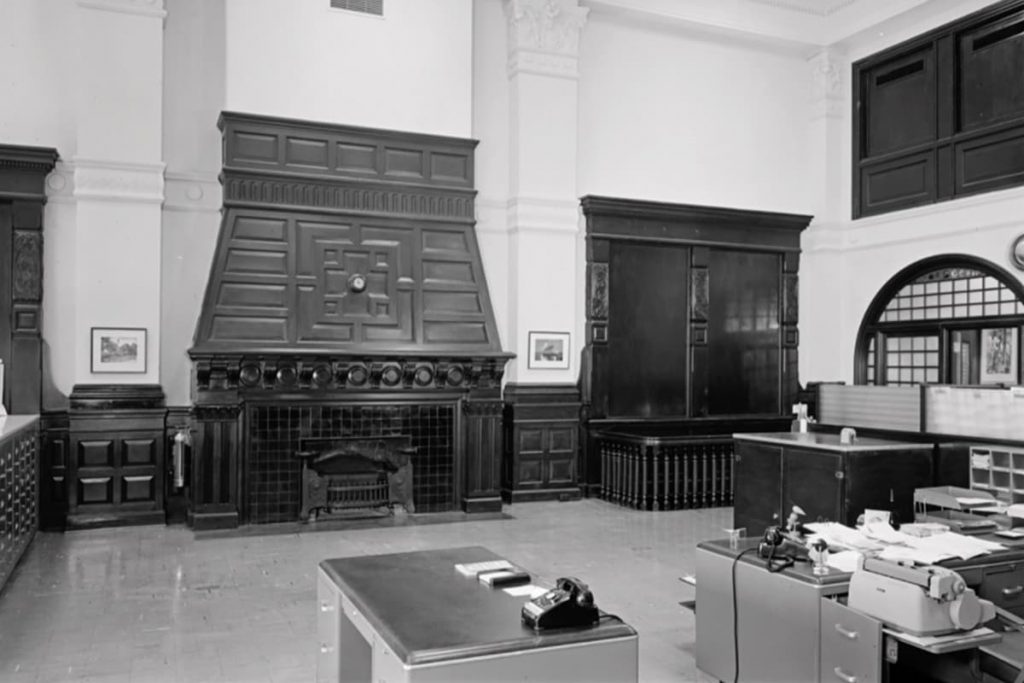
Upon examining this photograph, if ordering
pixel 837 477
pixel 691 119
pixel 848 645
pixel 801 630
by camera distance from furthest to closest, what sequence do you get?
pixel 691 119
pixel 837 477
pixel 801 630
pixel 848 645

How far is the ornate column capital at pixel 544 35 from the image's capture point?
9344mm

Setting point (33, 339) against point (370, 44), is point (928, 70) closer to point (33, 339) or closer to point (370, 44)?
point (370, 44)

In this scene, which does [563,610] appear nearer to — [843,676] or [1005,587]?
[843,676]

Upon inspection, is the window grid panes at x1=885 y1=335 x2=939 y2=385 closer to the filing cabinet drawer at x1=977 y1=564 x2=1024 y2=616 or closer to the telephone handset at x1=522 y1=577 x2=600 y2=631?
the filing cabinet drawer at x1=977 y1=564 x2=1024 y2=616

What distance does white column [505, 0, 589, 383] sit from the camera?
9.28m

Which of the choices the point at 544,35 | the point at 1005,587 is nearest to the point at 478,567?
the point at 1005,587

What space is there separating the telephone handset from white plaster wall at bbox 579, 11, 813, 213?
25.4ft

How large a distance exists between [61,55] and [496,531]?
599 centimetres

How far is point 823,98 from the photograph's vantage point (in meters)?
10.9

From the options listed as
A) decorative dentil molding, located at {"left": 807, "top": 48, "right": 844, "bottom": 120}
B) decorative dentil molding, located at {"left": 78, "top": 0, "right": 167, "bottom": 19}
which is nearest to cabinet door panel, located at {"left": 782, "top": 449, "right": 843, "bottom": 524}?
decorative dentil molding, located at {"left": 807, "top": 48, "right": 844, "bottom": 120}

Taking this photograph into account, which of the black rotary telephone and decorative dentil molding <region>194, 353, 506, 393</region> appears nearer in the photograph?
the black rotary telephone

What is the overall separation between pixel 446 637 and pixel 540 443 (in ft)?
22.5

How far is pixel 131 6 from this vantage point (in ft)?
25.6

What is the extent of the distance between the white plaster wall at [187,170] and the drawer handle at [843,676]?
6.71 metres
